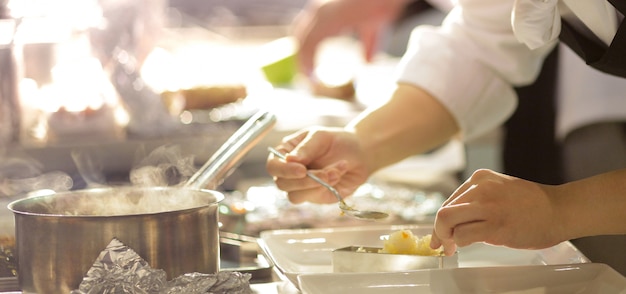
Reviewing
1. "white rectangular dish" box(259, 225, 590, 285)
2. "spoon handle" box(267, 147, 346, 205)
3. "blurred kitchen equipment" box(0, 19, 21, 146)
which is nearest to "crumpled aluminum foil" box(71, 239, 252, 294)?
"white rectangular dish" box(259, 225, 590, 285)

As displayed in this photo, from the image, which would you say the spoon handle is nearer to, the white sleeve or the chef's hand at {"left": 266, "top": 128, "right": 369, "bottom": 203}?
the chef's hand at {"left": 266, "top": 128, "right": 369, "bottom": 203}

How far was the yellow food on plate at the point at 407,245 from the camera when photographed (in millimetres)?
1048

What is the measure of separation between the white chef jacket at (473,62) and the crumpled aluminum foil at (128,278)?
0.63 m

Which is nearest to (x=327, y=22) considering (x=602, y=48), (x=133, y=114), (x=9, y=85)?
(x=133, y=114)

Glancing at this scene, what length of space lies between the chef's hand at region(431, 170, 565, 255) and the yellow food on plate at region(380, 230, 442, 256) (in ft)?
0.29

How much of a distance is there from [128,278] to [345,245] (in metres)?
0.35

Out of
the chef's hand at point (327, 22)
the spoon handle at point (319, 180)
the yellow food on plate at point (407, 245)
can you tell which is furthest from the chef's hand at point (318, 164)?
the chef's hand at point (327, 22)

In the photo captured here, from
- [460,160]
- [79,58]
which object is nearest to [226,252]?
[79,58]

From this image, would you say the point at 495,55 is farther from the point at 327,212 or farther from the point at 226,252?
the point at 226,252

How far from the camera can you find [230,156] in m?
1.12

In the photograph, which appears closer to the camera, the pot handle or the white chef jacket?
the pot handle

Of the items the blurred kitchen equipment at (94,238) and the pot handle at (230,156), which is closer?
the blurred kitchen equipment at (94,238)

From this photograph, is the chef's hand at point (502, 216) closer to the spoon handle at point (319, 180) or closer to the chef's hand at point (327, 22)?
the spoon handle at point (319, 180)

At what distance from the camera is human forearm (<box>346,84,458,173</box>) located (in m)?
1.35
